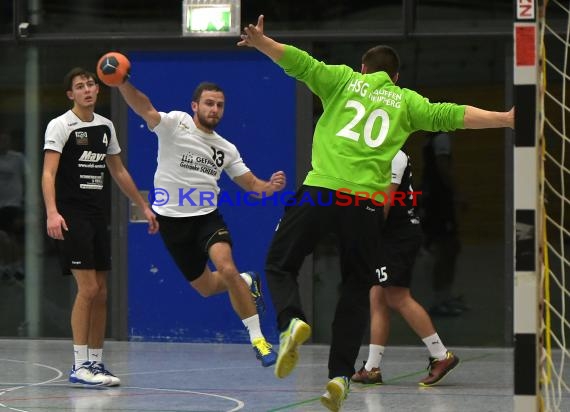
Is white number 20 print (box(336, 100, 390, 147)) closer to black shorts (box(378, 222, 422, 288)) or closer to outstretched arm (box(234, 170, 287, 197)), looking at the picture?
outstretched arm (box(234, 170, 287, 197))

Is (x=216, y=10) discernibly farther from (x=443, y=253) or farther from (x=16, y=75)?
(x=443, y=253)

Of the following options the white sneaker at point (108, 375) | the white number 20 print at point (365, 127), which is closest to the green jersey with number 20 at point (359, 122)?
the white number 20 print at point (365, 127)

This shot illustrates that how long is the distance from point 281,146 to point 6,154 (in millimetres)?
2809

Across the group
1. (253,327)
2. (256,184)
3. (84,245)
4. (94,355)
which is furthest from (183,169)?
(94,355)

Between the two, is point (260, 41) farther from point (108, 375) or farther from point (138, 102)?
point (108, 375)

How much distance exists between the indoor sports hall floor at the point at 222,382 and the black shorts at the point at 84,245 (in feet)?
2.99

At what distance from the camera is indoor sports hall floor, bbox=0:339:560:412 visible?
28.0 feet

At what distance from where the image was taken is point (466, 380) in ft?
32.7

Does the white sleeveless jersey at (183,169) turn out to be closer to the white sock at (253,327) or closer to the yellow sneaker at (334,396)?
the white sock at (253,327)

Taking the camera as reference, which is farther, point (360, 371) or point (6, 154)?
point (6, 154)

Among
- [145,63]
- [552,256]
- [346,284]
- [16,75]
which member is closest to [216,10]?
[145,63]

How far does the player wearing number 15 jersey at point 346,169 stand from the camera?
7527 millimetres

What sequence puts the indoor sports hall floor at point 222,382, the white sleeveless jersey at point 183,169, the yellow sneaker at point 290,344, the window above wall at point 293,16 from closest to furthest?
the yellow sneaker at point 290,344 < the indoor sports hall floor at point 222,382 < the white sleeveless jersey at point 183,169 < the window above wall at point 293,16

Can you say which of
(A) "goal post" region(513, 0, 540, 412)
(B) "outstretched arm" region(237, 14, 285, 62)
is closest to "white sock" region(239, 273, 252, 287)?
(B) "outstretched arm" region(237, 14, 285, 62)
